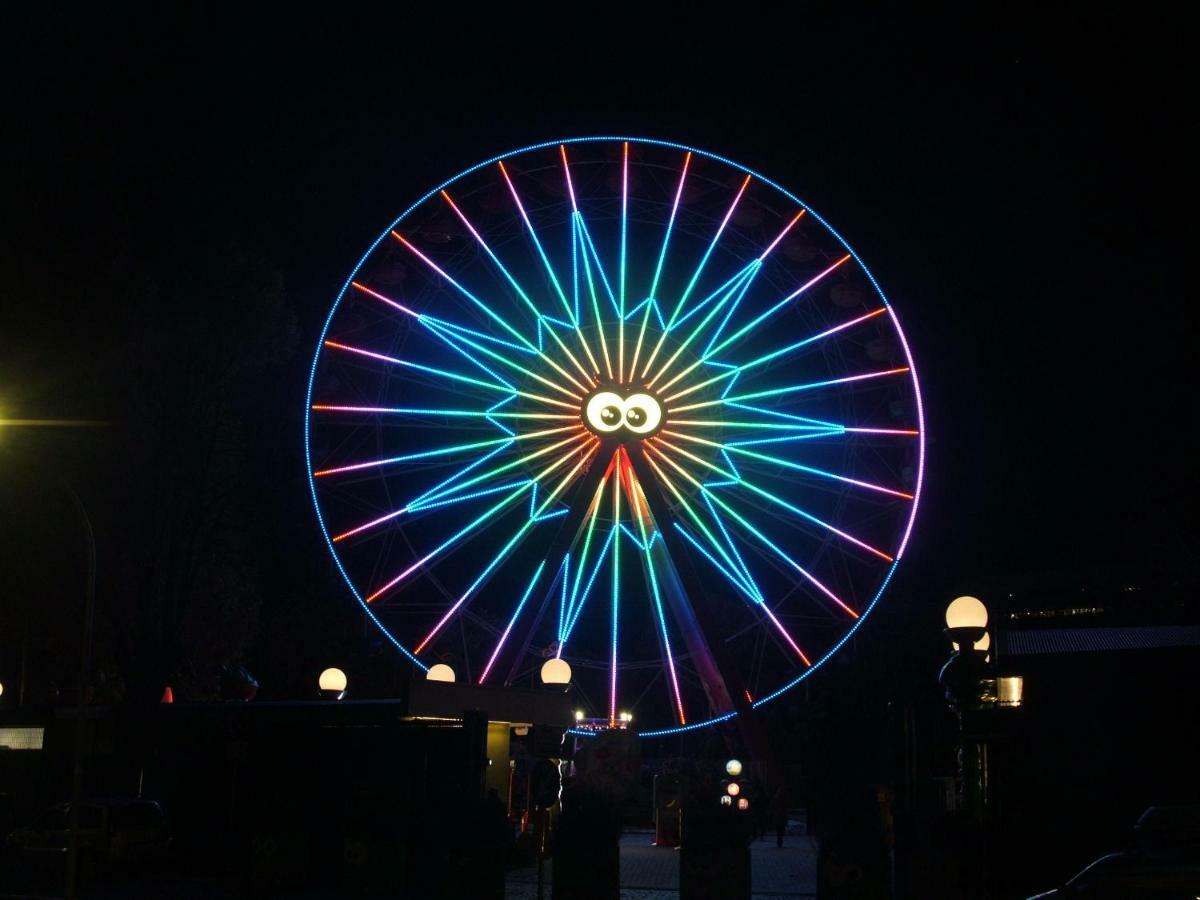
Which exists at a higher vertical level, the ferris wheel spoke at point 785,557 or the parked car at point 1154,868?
the ferris wheel spoke at point 785,557

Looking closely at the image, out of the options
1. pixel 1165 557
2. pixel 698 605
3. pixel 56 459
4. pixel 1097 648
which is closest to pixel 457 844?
pixel 1097 648

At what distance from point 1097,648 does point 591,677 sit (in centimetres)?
4360

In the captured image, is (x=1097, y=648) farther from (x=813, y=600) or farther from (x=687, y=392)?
(x=687, y=392)

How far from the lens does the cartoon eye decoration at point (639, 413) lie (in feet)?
85.4

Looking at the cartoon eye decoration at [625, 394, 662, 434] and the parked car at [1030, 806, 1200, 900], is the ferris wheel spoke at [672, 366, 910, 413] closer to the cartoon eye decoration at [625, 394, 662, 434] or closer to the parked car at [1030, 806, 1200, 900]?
the cartoon eye decoration at [625, 394, 662, 434]

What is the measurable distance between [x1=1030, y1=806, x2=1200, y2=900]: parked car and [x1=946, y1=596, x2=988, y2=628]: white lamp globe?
2.21 m

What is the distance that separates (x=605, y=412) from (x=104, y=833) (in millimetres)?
11061

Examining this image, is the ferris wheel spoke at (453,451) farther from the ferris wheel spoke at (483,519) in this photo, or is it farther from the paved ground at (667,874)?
the paved ground at (667,874)

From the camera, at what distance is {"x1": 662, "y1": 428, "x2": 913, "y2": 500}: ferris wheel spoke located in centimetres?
2506

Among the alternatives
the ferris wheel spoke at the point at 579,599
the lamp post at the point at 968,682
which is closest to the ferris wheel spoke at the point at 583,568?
the ferris wheel spoke at the point at 579,599

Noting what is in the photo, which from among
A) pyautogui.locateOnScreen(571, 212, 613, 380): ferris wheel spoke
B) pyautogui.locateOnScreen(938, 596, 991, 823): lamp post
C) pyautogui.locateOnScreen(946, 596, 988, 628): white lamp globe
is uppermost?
pyautogui.locateOnScreen(571, 212, 613, 380): ferris wheel spoke

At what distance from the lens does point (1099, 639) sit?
748 inches

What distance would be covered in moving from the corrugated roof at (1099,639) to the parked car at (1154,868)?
15.8 feet

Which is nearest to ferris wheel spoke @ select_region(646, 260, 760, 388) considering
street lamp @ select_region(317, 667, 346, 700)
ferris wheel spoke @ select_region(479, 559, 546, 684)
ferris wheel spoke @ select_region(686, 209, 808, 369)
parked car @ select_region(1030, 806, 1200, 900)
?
ferris wheel spoke @ select_region(686, 209, 808, 369)
